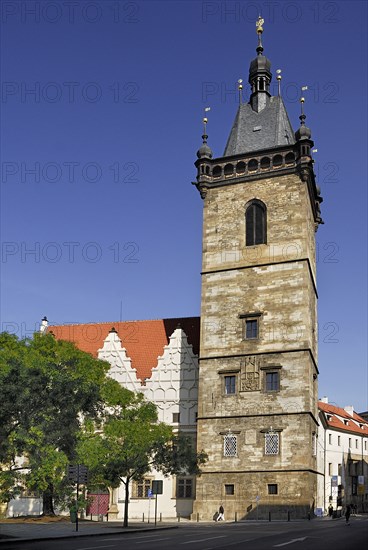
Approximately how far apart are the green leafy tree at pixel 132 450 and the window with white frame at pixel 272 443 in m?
5.61

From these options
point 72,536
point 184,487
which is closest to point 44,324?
point 184,487

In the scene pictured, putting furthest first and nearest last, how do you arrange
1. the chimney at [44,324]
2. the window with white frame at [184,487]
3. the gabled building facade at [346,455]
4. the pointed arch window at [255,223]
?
the gabled building facade at [346,455] < the chimney at [44,324] < the pointed arch window at [255,223] < the window with white frame at [184,487]

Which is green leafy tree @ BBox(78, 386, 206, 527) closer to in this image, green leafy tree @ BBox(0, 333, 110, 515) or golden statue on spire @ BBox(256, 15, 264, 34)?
green leafy tree @ BBox(0, 333, 110, 515)

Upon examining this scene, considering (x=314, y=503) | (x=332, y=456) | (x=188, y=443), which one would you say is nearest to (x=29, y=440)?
(x=188, y=443)

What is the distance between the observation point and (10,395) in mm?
31812

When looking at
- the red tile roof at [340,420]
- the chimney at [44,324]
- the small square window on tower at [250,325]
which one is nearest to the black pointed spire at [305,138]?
the small square window on tower at [250,325]

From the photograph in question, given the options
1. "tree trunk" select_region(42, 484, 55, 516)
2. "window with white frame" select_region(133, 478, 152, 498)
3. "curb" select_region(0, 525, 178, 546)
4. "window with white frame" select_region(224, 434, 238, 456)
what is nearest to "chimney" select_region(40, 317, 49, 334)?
"window with white frame" select_region(133, 478, 152, 498)

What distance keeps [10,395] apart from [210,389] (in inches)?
676

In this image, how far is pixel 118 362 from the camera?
52656mm

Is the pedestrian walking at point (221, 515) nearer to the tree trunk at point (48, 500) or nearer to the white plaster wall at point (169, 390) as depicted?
the white plaster wall at point (169, 390)

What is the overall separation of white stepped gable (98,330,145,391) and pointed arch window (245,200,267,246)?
13291mm

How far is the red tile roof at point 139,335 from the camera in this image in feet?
172

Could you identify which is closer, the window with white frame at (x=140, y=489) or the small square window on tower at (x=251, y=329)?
the small square window on tower at (x=251, y=329)

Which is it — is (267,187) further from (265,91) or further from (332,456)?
(332,456)
